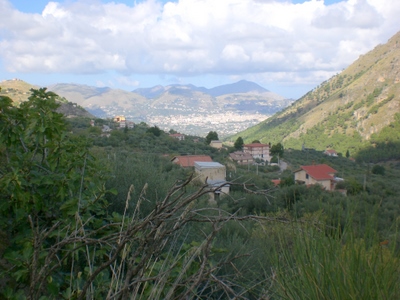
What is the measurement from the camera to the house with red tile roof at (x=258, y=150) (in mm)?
64312

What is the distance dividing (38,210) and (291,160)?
59.7m

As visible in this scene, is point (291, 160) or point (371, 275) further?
point (291, 160)

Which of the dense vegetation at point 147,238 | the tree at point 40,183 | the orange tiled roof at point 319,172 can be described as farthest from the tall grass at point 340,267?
the orange tiled roof at point 319,172

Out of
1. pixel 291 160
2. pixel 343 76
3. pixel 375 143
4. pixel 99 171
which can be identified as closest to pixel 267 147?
pixel 291 160

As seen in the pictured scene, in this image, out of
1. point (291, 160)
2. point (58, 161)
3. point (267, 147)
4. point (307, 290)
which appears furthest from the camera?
point (267, 147)

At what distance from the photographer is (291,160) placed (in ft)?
201

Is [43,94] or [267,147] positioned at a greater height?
[43,94]

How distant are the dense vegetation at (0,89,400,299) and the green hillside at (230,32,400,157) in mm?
82017

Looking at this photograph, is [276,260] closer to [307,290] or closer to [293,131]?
[307,290]

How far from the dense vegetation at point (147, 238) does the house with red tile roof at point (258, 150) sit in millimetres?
58661

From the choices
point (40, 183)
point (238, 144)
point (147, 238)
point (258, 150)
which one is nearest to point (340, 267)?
point (147, 238)

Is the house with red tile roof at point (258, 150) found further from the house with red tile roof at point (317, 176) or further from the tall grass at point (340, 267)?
the tall grass at point (340, 267)

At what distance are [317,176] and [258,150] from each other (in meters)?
30.6

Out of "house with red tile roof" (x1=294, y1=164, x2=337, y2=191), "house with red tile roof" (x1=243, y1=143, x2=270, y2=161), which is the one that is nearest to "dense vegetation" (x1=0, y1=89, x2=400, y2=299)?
"house with red tile roof" (x1=294, y1=164, x2=337, y2=191)
